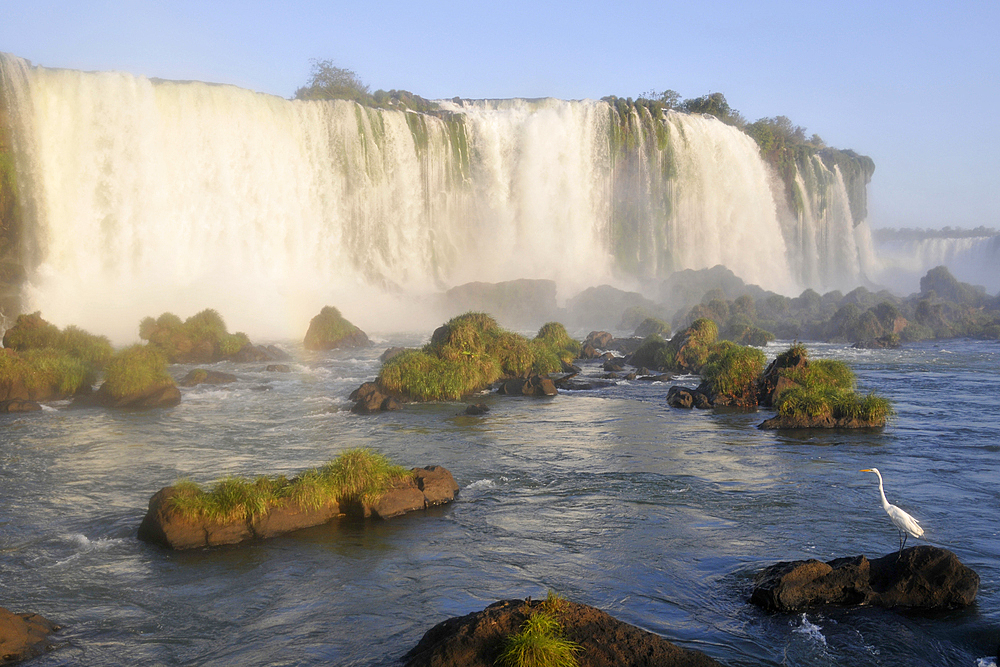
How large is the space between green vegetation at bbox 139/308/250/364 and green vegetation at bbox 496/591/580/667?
22550 millimetres

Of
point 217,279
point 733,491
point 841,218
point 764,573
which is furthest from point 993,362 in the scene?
point 841,218

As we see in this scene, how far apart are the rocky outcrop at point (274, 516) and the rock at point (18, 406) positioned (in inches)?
402

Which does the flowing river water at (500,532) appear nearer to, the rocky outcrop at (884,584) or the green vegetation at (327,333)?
the rocky outcrop at (884,584)

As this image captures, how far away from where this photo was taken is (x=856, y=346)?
3123 centimetres

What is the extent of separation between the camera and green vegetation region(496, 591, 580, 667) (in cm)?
510

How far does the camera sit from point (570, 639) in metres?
5.42

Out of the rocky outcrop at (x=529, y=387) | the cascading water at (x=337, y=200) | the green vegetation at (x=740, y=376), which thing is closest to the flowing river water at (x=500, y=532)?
the green vegetation at (x=740, y=376)

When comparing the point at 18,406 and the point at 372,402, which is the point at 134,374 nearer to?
the point at 18,406

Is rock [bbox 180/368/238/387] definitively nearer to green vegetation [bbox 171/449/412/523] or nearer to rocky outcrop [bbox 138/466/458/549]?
green vegetation [bbox 171/449/412/523]

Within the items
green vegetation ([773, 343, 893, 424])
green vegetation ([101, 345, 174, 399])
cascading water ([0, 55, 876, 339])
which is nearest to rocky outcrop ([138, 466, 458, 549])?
green vegetation ([773, 343, 893, 424])

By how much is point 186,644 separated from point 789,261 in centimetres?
6739

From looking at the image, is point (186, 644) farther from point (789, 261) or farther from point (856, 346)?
point (789, 261)

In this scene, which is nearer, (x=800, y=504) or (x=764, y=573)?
(x=764, y=573)

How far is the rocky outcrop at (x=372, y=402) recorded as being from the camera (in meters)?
17.7
